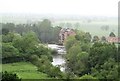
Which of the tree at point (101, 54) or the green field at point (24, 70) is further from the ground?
the tree at point (101, 54)

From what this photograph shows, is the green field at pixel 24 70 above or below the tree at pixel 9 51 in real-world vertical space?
below

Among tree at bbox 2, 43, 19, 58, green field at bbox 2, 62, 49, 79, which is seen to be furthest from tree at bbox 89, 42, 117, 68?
tree at bbox 2, 43, 19, 58

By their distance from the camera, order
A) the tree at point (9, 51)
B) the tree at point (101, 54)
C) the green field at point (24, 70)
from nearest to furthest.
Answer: the green field at point (24, 70) → the tree at point (101, 54) → the tree at point (9, 51)

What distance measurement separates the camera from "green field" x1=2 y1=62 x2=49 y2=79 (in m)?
12.8

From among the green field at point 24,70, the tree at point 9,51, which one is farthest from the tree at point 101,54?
the tree at point 9,51

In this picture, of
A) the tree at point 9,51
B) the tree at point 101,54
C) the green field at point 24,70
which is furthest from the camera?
the tree at point 9,51

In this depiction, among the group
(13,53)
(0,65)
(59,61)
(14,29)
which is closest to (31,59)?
(13,53)

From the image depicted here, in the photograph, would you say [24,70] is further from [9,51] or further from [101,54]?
[101,54]

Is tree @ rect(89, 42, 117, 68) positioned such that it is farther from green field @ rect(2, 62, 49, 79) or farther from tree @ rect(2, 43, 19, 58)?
tree @ rect(2, 43, 19, 58)

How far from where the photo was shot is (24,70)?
1410cm

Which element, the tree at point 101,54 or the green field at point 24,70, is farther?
the tree at point 101,54

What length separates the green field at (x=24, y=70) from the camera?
42.0 ft

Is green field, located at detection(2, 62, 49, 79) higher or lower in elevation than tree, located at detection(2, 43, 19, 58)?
lower

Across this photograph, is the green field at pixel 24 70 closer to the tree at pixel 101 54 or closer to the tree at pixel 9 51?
the tree at pixel 9 51
